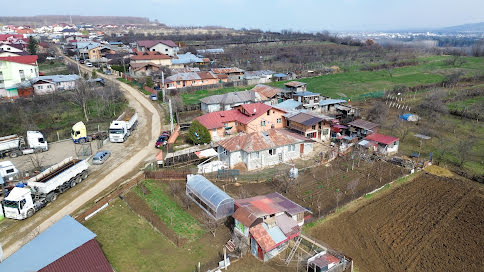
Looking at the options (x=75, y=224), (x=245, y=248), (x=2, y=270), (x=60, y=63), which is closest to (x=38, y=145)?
(x=75, y=224)

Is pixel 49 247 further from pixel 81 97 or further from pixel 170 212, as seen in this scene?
pixel 81 97

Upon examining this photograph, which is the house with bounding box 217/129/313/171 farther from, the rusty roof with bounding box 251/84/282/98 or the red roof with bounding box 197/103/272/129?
the rusty roof with bounding box 251/84/282/98

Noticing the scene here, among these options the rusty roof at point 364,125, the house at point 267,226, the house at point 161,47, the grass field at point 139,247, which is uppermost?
the house at point 161,47

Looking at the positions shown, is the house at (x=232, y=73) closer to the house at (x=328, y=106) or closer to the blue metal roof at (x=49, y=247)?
the house at (x=328, y=106)

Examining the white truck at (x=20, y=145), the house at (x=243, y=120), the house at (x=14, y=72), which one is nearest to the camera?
the white truck at (x=20, y=145)

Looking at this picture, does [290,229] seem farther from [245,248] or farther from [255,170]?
[255,170]

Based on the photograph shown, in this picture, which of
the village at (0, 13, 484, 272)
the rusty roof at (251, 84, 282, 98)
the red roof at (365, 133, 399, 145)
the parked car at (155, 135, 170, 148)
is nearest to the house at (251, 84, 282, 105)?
the rusty roof at (251, 84, 282, 98)

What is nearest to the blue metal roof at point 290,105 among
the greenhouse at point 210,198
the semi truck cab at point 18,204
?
the greenhouse at point 210,198

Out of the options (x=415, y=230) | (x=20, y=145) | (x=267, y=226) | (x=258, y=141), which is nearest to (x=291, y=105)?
(x=258, y=141)
